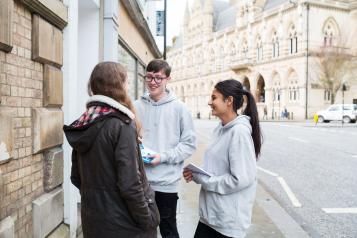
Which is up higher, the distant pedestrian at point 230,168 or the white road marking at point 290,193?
the distant pedestrian at point 230,168

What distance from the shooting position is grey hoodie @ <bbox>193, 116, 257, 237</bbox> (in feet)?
9.08

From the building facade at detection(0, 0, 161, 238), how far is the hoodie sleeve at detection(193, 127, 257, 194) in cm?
154

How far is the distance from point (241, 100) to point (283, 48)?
49283 mm

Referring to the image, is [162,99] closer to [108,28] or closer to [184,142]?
[184,142]

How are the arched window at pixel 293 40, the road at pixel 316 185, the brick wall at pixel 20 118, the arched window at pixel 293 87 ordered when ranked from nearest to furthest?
1. the brick wall at pixel 20 118
2. the road at pixel 316 185
3. the arched window at pixel 293 87
4. the arched window at pixel 293 40

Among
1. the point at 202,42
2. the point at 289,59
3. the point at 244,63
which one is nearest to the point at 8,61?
the point at 289,59

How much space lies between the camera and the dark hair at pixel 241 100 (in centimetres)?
294

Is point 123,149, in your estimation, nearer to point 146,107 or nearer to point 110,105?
point 110,105

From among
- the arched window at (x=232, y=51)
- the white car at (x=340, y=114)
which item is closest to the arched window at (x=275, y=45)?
the arched window at (x=232, y=51)

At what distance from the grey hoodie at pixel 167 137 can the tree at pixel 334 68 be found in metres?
43.4

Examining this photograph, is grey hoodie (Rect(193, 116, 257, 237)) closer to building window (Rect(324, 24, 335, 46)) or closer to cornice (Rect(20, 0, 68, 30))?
cornice (Rect(20, 0, 68, 30))

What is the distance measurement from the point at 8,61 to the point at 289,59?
4828 centimetres

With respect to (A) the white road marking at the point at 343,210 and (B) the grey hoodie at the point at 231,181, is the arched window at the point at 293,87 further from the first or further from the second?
(B) the grey hoodie at the point at 231,181

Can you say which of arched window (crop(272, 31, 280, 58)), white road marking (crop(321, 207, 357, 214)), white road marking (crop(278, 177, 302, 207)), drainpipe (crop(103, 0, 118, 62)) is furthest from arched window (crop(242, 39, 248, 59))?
drainpipe (crop(103, 0, 118, 62))
